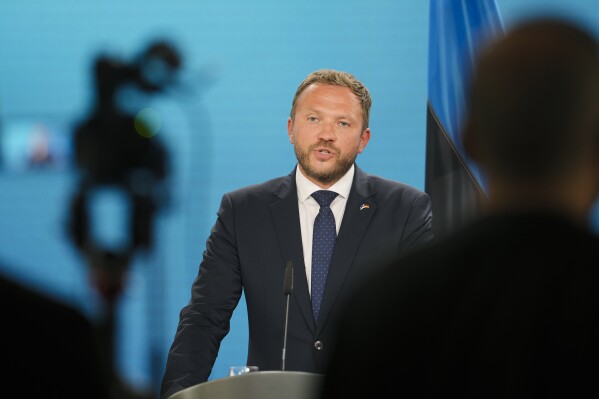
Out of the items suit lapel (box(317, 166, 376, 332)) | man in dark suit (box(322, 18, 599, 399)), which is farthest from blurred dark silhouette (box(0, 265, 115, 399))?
suit lapel (box(317, 166, 376, 332))

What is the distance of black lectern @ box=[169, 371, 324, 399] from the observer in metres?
2.13

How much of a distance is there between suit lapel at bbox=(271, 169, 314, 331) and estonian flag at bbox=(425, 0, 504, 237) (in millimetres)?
902

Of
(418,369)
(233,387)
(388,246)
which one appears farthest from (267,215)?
(418,369)

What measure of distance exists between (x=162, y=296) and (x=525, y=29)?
551 mm

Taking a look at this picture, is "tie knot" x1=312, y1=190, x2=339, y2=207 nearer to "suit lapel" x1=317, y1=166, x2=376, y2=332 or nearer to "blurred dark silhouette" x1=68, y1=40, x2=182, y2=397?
"suit lapel" x1=317, y1=166, x2=376, y2=332

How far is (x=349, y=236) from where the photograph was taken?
3092mm

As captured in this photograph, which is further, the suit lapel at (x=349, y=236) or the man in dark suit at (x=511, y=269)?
the suit lapel at (x=349, y=236)

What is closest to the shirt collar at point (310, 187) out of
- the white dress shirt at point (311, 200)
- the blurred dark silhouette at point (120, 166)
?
the white dress shirt at point (311, 200)

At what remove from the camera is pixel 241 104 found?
15.2 ft

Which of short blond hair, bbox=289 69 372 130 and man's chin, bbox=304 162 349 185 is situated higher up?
short blond hair, bbox=289 69 372 130

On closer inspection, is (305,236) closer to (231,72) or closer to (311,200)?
(311,200)

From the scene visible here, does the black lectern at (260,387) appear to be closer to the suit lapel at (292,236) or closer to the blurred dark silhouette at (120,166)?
the suit lapel at (292,236)

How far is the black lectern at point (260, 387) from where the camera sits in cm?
213

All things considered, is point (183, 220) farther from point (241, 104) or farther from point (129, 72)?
point (129, 72)
